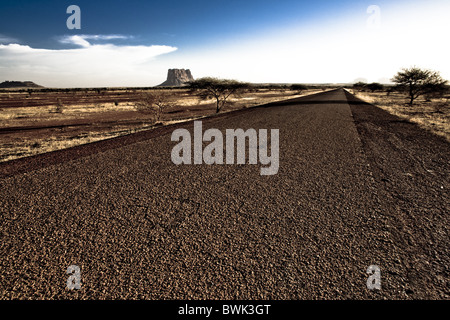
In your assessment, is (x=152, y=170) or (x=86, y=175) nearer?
(x=86, y=175)

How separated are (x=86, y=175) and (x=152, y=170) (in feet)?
5.85

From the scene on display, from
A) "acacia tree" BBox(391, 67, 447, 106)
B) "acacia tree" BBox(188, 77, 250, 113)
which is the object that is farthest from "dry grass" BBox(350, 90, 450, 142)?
"acacia tree" BBox(188, 77, 250, 113)

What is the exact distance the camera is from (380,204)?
15.1 ft

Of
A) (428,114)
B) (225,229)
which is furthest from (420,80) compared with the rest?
(225,229)

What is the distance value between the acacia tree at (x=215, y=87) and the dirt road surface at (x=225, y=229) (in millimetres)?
23474

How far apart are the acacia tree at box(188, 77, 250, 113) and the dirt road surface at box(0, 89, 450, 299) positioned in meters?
23.5

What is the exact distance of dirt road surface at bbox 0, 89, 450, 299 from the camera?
2.79m

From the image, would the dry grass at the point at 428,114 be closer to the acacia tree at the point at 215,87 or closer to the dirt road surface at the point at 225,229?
the dirt road surface at the point at 225,229

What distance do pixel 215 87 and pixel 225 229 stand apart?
28.2 meters

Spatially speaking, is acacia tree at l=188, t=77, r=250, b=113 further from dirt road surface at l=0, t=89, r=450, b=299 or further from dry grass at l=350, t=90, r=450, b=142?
dirt road surface at l=0, t=89, r=450, b=299

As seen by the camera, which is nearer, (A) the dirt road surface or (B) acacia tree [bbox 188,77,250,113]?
(A) the dirt road surface

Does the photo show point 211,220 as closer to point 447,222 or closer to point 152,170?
point 152,170

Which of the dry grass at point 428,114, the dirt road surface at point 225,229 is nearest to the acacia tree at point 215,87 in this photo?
the dry grass at point 428,114
